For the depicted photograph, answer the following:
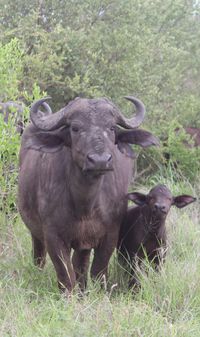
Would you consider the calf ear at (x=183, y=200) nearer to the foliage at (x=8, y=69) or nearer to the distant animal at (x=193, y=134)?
the foliage at (x=8, y=69)

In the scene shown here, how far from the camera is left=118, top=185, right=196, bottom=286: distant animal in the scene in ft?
19.5

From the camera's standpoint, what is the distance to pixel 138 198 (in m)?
6.09

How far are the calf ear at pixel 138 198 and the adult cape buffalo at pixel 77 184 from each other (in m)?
0.11

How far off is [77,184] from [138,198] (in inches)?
37.1

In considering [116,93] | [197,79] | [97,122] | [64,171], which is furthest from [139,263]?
[197,79]

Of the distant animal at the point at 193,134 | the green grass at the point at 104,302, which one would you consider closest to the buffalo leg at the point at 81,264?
the green grass at the point at 104,302

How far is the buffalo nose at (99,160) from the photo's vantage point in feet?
15.4

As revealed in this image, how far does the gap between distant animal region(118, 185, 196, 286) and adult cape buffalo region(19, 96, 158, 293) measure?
0.28 metres

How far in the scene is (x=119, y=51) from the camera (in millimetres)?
11031

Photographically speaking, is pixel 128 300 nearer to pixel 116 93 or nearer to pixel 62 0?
pixel 116 93

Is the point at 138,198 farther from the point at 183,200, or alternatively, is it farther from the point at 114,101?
the point at 114,101

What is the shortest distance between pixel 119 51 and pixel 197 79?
4.12 metres

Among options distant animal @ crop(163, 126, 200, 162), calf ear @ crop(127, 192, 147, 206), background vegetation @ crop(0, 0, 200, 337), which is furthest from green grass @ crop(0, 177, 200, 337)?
distant animal @ crop(163, 126, 200, 162)

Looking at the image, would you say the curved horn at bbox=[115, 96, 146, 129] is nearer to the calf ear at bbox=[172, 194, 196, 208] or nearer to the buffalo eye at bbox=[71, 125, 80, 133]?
the buffalo eye at bbox=[71, 125, 80, 133]
